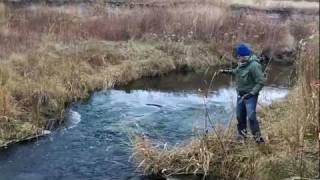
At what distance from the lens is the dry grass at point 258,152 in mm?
7711

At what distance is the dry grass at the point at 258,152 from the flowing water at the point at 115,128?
0.45m

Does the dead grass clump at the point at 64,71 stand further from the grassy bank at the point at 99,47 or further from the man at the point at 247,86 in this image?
the man at the point at 247,86

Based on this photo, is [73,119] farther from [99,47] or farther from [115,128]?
[99,47]

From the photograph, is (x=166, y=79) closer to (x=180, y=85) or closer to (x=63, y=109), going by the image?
(x=180, y=85)

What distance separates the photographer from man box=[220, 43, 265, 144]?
896cm

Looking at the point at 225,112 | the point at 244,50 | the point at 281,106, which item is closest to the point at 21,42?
the point at 225,112

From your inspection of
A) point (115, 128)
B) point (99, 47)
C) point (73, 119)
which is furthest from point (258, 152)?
point (99, 47)

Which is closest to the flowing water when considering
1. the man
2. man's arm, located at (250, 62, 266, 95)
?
the man

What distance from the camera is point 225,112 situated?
42.4ft

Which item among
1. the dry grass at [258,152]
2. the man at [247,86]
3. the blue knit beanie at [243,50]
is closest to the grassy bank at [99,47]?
the dry grass at [258,152]

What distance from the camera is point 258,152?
8.43m

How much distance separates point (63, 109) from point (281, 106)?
4.86 m

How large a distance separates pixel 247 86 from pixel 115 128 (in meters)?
3.47

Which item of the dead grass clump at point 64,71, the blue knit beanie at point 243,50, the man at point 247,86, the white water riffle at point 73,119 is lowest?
the white water riffle at point 73,119
